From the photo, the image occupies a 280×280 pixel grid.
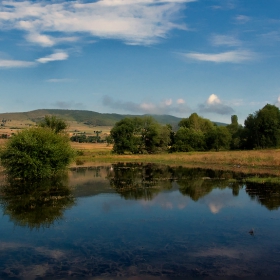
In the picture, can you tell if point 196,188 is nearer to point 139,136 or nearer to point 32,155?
point 32,155

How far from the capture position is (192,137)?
265 feet

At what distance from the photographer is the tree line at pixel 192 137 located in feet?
251

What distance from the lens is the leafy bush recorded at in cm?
3109

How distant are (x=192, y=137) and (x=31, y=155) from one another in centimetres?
5426

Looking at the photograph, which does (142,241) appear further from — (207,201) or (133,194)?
(133,194)

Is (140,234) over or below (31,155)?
below

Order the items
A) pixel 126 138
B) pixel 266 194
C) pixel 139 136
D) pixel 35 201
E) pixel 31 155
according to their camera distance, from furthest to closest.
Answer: pixel 139 136 → pixel 126 138 → pixel 31 155 → pixel 266 194 → pixel 35 201

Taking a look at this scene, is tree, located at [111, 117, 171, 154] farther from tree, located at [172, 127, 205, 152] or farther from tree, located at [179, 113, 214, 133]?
tree, located at [179, 113, 214, 133]

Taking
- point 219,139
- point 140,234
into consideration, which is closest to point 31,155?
point 140,234

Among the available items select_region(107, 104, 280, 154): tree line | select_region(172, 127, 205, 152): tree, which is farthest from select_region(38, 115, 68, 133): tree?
select_region(172, 127, 205, 152): tree

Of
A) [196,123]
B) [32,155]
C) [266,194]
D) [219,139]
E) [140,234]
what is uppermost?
[196,123]

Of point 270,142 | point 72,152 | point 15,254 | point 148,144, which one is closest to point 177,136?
point 148,144

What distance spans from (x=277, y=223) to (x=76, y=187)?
17.6 m

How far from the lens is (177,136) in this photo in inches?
3243
